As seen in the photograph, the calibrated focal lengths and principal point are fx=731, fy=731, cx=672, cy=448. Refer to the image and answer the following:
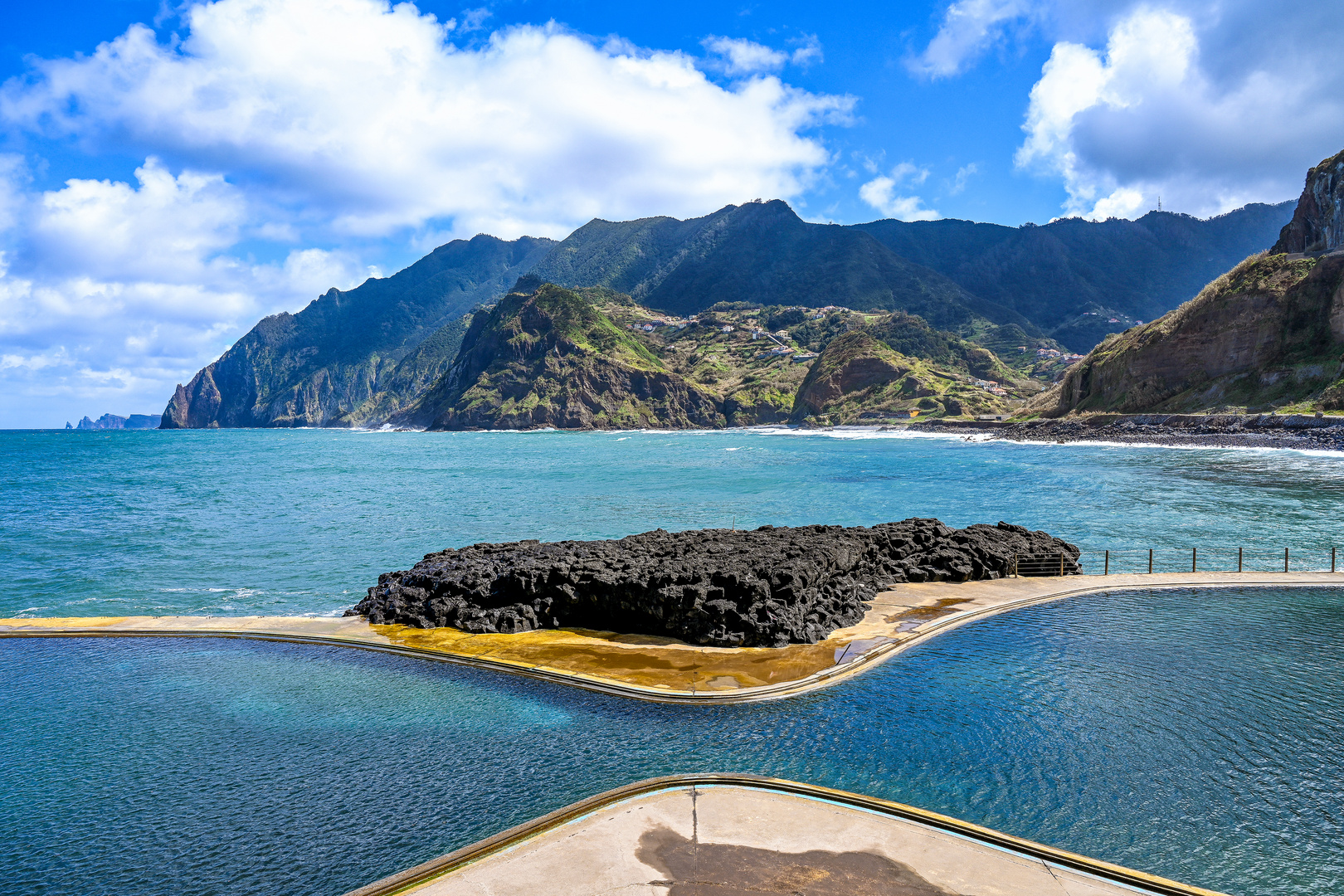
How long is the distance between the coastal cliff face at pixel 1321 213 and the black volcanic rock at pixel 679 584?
141 m

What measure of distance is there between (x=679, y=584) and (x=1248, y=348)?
12775 centimetres

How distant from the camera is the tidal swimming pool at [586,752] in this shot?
8906mm

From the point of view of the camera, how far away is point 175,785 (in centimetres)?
1075

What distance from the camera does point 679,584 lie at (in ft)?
58.3

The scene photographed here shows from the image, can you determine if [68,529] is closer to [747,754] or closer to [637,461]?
[747,754]

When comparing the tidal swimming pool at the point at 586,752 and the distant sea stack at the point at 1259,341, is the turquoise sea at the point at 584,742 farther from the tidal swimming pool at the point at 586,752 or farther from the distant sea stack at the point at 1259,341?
the distant sea stack at the point at 1259,341

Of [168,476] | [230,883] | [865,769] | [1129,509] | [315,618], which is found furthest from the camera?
[168,476]

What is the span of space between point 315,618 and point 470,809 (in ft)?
39.0

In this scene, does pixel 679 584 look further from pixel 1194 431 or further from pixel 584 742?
pixel 1194 431

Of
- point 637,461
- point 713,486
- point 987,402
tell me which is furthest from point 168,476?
point 987,402

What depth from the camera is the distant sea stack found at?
101000 mm

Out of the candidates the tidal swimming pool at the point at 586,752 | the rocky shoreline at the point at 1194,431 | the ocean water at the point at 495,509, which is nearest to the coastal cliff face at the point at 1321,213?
the rocky shoreline at the point at 1194,431

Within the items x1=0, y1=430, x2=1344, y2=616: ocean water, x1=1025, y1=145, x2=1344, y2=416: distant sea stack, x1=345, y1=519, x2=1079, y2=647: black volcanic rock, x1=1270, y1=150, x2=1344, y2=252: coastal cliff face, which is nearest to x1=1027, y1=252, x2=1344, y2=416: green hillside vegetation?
x1=1025, y1=145, x2=1344, y2=416: distant sea stack

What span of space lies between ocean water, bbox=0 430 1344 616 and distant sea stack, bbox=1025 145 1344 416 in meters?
26.9
